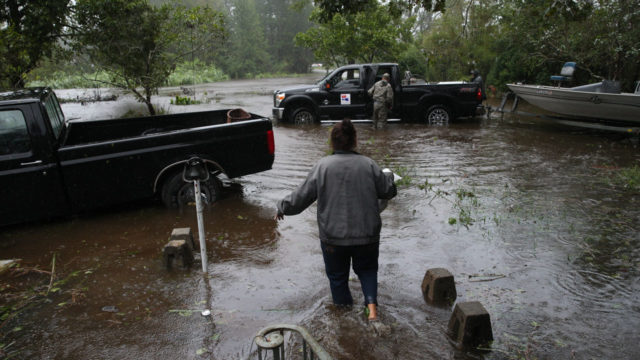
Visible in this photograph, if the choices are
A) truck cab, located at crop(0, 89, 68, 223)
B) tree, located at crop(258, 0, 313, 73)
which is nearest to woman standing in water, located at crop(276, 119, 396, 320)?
truck cab, located at crop(0, 89, 68, 223)

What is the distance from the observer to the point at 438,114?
46.2ft

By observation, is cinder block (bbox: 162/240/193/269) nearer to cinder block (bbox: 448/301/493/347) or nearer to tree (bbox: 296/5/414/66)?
cinder block (bbox: 448/301/493/347)

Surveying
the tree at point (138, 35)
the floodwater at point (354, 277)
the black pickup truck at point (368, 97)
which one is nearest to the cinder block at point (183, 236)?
the floodwater at point (354, 277)

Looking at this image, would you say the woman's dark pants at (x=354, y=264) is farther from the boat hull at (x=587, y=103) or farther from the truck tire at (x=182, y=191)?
the boat hull at (x=587, y=103)

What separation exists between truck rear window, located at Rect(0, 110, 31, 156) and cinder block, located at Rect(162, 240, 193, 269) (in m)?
2.49

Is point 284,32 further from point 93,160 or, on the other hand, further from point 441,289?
point 441,289

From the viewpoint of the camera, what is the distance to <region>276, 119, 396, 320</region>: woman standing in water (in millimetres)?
3537

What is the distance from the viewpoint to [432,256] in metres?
5.13

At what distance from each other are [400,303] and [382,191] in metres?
1.17

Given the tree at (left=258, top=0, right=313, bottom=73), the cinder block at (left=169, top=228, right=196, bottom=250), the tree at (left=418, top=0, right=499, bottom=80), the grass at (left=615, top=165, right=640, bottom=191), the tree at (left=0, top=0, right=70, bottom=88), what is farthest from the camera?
the tree at (left=258, top=0, right=313, bottom=73)

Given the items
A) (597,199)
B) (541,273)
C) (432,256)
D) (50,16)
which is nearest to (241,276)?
(432,256)

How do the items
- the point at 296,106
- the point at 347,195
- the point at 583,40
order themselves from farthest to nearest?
1. the point at 583,40
2. the point at 296,106
3. the point at 347,195

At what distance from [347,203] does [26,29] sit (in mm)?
10019

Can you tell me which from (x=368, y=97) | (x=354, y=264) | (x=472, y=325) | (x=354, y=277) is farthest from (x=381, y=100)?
(x=472, y=325)
